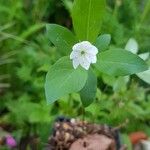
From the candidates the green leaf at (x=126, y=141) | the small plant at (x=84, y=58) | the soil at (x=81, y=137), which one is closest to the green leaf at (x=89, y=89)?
the small plant at (x=84, y=58)

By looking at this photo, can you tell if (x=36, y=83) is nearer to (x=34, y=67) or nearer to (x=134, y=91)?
(x=34, y=67)

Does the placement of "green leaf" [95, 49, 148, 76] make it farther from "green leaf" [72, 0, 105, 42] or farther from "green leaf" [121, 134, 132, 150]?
"green leaf" [121, 134, 132, 150]

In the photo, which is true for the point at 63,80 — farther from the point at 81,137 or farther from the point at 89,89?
the point at 81,137

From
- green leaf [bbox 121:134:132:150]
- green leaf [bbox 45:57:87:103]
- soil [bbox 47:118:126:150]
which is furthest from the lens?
green leaf [bbox 121:134:132:150]

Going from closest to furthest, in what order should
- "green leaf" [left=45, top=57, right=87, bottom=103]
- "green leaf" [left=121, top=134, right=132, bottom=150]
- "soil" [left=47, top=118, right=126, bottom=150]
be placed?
"green leaf" [left=45, top=57, right=87, bottom=103], "soil" [left=47, top=118, right=126, bottom=150], "green leaf" [left=121, top=134, right=132, bottom=150]

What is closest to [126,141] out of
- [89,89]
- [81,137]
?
[81,137]

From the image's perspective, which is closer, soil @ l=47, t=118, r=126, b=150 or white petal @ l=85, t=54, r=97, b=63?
white petal @ l=85, t=54, r=97, b=63

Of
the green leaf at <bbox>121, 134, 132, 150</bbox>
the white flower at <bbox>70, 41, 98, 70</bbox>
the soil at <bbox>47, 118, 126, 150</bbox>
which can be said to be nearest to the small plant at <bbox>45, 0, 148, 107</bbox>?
the white flower at <bbox>70, 41, 98, 70</bbox>

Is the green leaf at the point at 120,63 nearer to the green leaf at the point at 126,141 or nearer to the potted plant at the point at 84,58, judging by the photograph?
the potted plant at the point at 84,58
